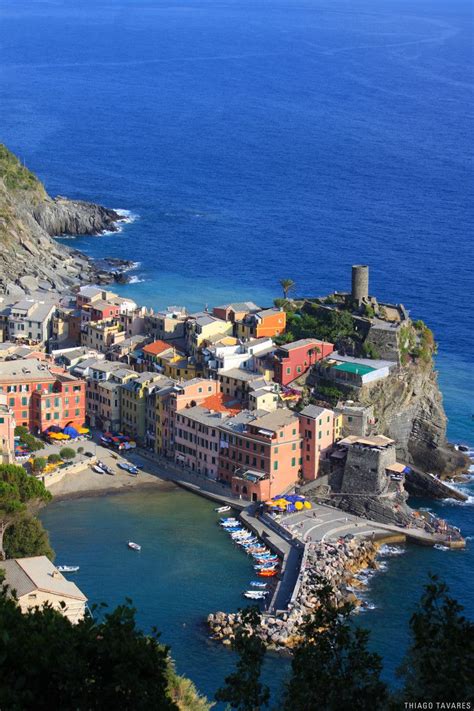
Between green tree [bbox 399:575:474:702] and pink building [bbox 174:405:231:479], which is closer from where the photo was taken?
green tree [bbox 399:575:474:702]

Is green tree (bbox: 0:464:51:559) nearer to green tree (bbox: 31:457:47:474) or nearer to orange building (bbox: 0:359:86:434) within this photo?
green tree (bbox: 31:457:47:474)

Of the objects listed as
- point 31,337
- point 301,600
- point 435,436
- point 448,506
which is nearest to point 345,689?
point 301,600

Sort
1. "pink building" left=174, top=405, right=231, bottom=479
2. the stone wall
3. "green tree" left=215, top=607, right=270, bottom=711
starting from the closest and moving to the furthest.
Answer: "green tree" left=215, top=607, right=270, bottom=711 → the stone wall → "pink building" left=174, top=405, right=231, bottom=479

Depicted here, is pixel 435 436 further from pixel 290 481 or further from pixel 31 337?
pixel 31 337

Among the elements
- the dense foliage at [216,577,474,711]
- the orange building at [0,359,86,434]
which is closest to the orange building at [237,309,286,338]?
the orange building at [0,359,86,434]

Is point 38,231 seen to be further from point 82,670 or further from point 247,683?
point 247,683

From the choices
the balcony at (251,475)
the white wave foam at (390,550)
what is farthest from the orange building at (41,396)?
the white wave foam at (390,550)
